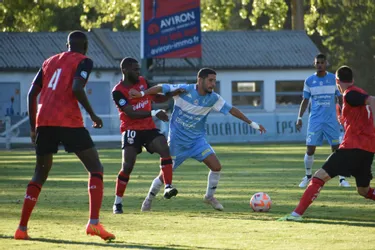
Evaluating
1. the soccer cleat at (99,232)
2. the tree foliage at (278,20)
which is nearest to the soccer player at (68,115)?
the soccer cleat at (99,232)

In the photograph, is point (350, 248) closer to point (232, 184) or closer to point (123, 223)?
point (123, 223)

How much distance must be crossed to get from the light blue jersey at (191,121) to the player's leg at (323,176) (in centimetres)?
220

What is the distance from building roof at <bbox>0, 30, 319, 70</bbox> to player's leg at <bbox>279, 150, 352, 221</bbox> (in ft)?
133

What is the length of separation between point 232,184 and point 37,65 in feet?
111

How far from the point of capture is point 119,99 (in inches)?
571

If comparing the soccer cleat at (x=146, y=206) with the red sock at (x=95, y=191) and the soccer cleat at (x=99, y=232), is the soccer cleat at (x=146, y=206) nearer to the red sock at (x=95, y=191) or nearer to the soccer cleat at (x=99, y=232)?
the red sock at (x=95, y=191)

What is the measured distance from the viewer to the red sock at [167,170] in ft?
47.7

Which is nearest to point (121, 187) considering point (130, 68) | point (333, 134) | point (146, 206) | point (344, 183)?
point (146, 206)

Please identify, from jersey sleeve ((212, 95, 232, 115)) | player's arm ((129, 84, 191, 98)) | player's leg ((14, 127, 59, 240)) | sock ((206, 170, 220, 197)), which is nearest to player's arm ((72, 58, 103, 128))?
player's leg ((14, 127, 59, 240))

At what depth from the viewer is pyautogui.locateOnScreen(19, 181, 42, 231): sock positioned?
37.3 feet

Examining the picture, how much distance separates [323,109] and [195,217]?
6290 mm

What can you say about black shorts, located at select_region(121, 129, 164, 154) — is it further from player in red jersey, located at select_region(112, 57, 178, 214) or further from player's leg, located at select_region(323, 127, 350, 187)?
player's leg, located at select_region(323, 127, 350, 187)

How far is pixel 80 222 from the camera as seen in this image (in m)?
13.1

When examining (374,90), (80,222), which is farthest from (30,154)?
(374,90)
